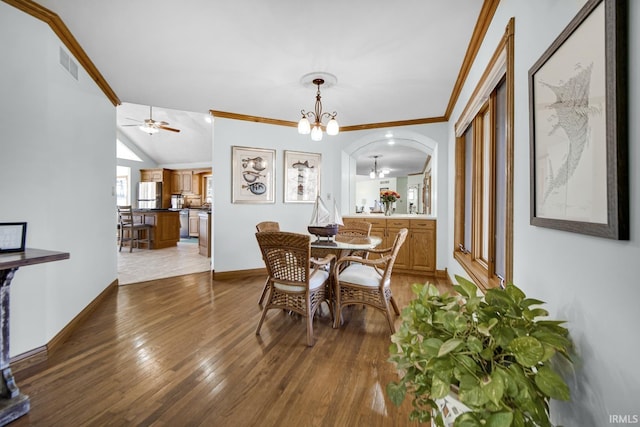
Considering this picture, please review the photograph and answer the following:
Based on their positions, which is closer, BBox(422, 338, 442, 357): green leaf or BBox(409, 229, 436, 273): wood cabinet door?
BBox(422, 338, 442, 357): green leaf

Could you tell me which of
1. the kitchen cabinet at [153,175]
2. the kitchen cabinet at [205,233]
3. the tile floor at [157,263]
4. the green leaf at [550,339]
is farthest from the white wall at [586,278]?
the kitchen cabinet at [153,175]

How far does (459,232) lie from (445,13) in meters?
2.49

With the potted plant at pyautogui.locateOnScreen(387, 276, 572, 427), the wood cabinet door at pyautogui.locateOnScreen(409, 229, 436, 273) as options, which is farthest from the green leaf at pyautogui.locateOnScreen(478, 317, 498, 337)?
the wood cabinet door at pyautogui.locateOnScreen(409, 229, 436, 273)

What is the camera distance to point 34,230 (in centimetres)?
206

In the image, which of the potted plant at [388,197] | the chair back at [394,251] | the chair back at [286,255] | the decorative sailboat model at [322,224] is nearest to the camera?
the chair back at [286,255]

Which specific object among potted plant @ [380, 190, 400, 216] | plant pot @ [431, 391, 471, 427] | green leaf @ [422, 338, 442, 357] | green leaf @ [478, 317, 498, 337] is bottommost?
plant pot @ [431, 391, 471, 427]

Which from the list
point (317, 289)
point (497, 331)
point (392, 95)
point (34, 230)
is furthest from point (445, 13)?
point (34, 230)

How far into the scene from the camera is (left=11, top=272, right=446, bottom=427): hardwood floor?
5.00ft

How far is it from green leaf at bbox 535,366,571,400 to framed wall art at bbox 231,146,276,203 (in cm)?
421

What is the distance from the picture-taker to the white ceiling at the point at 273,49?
6.68ft

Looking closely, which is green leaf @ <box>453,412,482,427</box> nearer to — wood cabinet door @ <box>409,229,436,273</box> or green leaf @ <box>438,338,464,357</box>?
green leaf @ <box>438,338,464,357</box>

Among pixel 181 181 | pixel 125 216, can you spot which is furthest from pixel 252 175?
pixel 181 181

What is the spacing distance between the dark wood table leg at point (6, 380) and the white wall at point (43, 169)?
45cm

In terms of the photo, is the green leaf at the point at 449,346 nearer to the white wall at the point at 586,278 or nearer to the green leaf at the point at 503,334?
the green leaf at the point at 503,334
